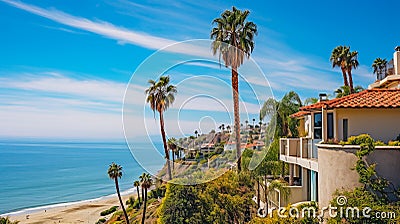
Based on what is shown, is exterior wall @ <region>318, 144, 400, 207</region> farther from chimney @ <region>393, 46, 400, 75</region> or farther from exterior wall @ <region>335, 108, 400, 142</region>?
chimney @ <region>393, 46, 400, 75</region>

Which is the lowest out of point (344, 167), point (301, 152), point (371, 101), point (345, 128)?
point (344, 167)

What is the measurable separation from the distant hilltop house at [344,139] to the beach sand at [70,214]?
128 ft

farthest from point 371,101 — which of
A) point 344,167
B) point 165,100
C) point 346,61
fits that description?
point 346,61

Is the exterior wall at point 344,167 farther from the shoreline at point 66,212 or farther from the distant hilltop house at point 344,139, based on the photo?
the shoreline at point 66,212

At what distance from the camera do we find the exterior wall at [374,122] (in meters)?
12.4

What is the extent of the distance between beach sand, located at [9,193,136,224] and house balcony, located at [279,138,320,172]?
122ft

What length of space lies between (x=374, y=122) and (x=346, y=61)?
74.6 ft

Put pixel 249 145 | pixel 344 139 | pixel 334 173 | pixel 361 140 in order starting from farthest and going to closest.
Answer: pixel 249 145, pixel 344 139, pixel 334 173, pixel 361 140

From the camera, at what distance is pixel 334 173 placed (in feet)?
36.1

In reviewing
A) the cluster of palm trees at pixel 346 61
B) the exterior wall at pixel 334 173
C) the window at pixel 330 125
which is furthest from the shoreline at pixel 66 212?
the exterior wall at pixel 334 173

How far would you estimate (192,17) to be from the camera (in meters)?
18.9

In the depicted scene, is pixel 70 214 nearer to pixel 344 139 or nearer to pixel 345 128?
pixel 344 139

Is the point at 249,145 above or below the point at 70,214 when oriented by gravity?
above

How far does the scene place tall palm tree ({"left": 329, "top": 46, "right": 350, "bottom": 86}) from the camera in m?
33.8
